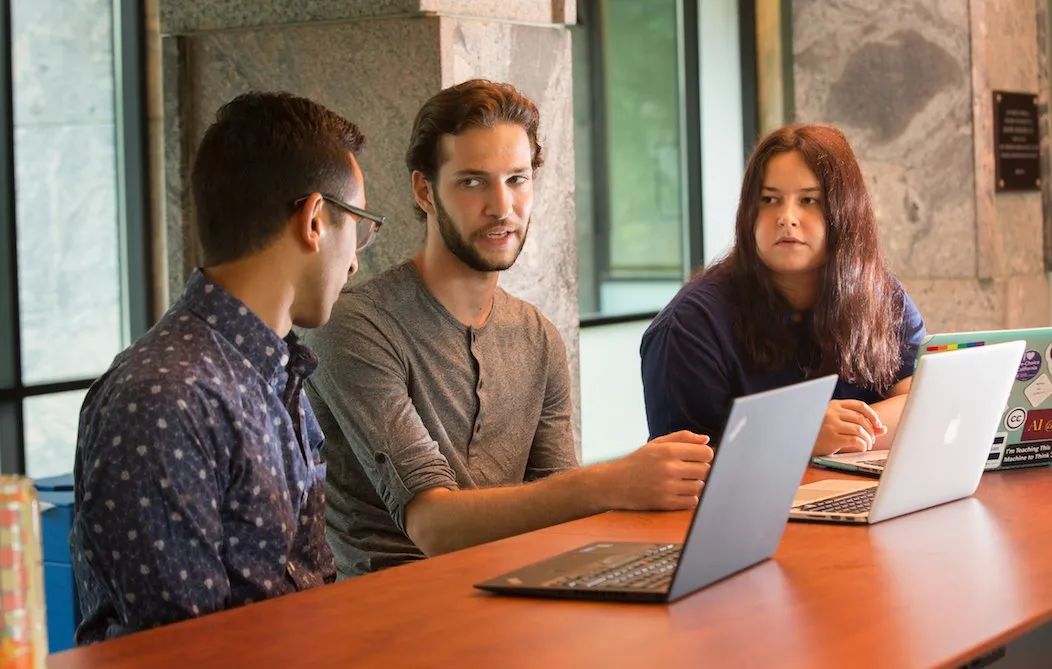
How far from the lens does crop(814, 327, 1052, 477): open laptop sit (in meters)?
2.83

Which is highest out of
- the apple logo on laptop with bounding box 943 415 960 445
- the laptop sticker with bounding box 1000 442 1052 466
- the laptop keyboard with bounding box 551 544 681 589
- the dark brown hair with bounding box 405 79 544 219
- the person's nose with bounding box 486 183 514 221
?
the dark brown hair with bounding box 405 79 544 219

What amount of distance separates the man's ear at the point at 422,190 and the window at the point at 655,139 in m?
3.22

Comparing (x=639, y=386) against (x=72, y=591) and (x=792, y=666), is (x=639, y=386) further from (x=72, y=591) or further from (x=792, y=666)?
(x=792, y=666)

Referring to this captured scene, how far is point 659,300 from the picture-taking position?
659 cm

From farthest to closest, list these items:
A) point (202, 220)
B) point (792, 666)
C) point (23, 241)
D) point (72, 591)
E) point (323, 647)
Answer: point (23, 241), point (72, 591), point (202, 220), point (323, 647), point (792, 666)

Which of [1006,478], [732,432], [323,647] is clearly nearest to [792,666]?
[732,432]

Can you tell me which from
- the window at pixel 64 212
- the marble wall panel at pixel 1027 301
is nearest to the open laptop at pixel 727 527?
the window at pixel 64 212

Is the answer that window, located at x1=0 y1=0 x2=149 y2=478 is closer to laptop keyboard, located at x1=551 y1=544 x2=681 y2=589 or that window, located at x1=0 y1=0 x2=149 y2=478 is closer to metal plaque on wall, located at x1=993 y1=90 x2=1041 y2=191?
laptop keyboard, located at x1=551 y1=544 x2=681 y2=589

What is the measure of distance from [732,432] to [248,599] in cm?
67

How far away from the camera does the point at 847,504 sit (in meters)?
2.46

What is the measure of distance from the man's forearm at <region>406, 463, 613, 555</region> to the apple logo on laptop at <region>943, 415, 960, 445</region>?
1.83 ft

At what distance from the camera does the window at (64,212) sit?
4.30 metres

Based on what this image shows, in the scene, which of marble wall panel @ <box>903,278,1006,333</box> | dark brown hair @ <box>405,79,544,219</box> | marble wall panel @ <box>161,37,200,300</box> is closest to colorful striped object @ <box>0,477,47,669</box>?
dark brown hair @ <box>405,79,544,219</box>

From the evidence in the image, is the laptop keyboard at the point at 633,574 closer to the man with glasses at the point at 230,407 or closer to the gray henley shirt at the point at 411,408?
the man with glasses at the point at 230,407
